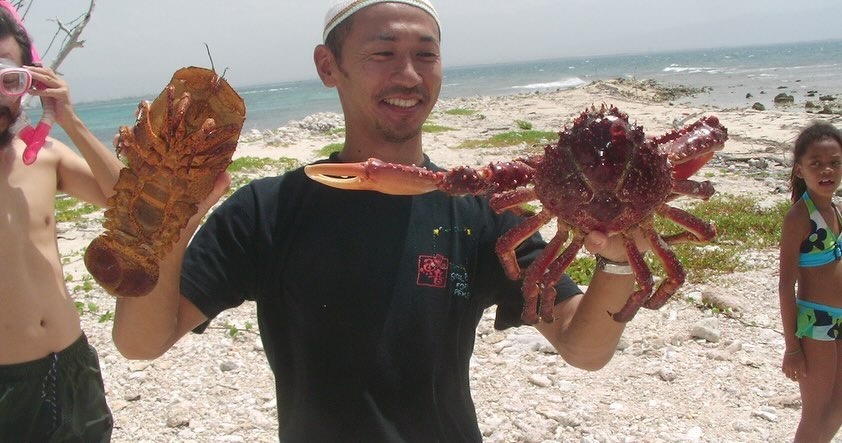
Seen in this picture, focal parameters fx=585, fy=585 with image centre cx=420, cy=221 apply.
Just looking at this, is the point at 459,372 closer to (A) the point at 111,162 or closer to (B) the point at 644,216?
(B) the point at 644,216

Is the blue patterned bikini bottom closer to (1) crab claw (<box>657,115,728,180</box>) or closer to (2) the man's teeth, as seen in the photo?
(1) crab claw (<box>657,115,728,180</box>)

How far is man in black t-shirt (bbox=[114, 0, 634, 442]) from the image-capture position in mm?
2211

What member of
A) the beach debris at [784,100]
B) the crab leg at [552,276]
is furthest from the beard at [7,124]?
the beach debris at [784,100]

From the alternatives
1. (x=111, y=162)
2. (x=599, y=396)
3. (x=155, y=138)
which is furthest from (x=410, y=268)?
(x=599, y=396)

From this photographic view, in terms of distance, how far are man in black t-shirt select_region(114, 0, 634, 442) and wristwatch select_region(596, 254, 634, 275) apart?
0.02m

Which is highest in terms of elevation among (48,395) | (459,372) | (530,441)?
(459,372)

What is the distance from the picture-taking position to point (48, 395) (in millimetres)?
3203

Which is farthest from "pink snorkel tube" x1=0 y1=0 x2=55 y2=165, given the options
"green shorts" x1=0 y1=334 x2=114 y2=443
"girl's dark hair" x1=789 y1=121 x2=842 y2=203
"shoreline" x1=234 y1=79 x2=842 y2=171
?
"shoreline" x1=234 y1=79 x2=842 y2=171

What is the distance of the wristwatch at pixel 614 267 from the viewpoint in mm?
2252

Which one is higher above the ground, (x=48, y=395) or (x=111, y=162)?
(x=111, y=162)

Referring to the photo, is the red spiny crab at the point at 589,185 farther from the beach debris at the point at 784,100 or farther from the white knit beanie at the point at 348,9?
the beach debris at the point at 784,100

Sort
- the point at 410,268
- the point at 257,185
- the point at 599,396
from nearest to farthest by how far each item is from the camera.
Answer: the point at 410,268
the point at 257,185
the point at 599,396

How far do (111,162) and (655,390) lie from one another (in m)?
4.64

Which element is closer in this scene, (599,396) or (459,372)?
(459,372)
